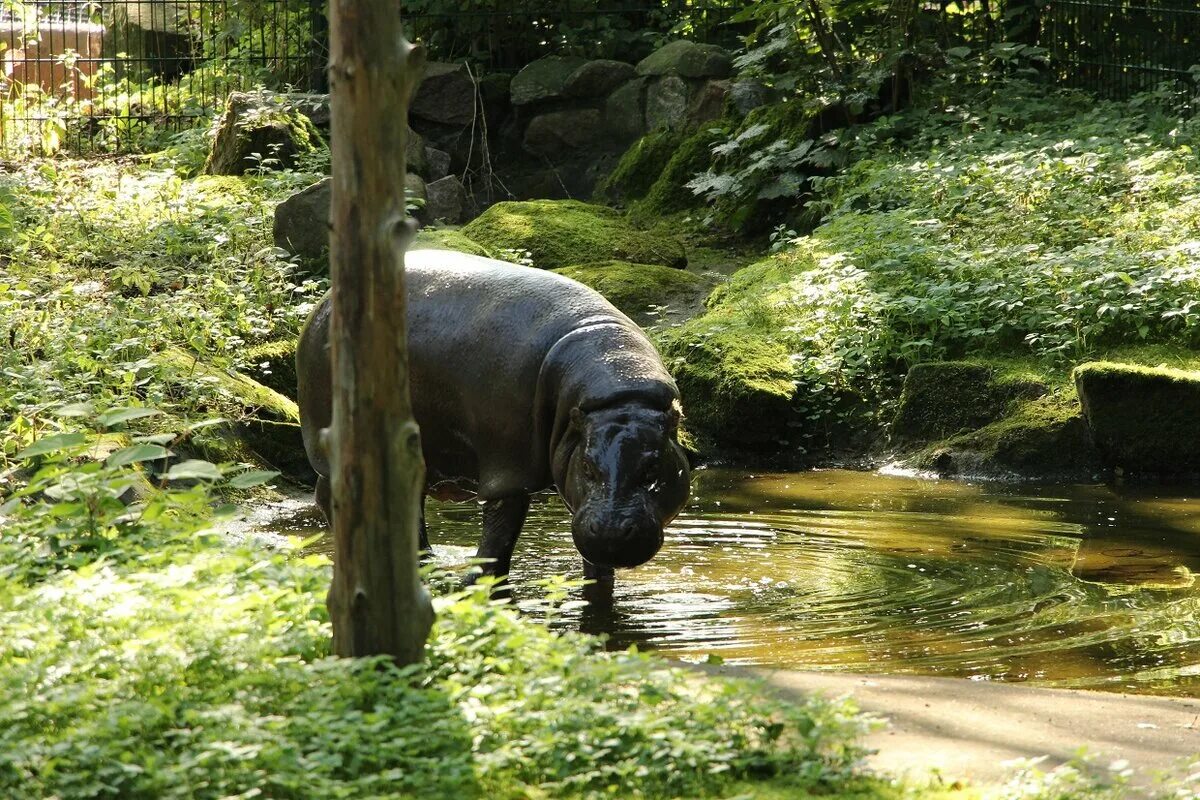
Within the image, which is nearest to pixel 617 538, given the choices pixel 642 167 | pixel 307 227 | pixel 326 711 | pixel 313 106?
pixel 326 711

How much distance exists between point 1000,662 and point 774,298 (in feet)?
22.2

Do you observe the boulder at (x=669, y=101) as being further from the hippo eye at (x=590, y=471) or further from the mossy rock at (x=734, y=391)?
the hippo eye at (x=590, y=471)

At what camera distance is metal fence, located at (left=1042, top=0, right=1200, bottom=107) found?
1593 centimetres

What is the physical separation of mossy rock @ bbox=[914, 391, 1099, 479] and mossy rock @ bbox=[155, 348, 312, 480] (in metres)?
4.15

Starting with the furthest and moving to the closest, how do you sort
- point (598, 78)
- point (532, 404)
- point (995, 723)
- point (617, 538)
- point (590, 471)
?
1. point (598, 78)
2. point (532, 404)
3. point (590, 471)
4. point (617, 538)
5. point (995, 723)

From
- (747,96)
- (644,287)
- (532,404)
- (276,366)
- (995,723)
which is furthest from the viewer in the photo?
(747,96)

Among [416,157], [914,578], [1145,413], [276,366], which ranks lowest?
[914,578]

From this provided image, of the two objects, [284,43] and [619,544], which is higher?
[284,43]

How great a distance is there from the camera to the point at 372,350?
3.95m

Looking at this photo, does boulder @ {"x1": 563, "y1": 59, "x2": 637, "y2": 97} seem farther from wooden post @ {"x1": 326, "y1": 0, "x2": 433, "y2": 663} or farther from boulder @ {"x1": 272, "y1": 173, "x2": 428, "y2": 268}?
wooden post @ {"x1": 326, "y1": 0, "x2": 433, "y2": 663}

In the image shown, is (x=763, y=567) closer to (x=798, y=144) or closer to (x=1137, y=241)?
(x=1137, y=241)

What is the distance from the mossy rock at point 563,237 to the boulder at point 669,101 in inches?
127

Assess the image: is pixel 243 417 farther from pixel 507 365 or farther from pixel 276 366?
pixel 507 365

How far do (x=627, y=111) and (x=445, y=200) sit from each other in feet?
9.39
